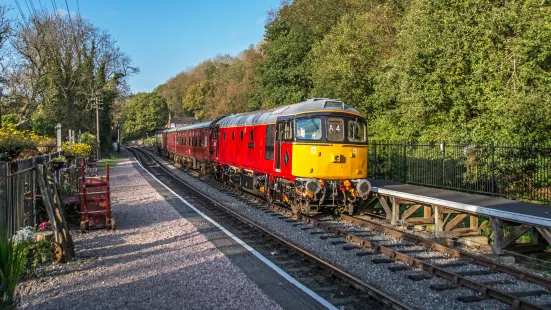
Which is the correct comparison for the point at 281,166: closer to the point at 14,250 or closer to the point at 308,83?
the point at 14,250

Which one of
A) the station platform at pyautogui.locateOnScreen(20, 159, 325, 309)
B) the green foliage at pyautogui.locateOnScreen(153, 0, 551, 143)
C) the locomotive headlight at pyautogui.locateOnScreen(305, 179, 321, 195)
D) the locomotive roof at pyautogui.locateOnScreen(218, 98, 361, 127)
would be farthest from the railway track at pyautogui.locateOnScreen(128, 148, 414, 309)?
the green foliage at pyautogui.locateOnScreen(153, 0, 551, 143)

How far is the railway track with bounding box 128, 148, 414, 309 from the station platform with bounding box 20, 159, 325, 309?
0.35 meters

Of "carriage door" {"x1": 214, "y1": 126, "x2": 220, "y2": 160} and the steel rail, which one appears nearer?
the steel rail

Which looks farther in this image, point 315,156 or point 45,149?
point 45,149

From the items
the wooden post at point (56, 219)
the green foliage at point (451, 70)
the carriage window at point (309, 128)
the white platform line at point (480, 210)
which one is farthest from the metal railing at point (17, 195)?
the green foliage at point (451, 70)

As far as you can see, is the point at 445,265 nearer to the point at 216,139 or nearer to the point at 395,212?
the point at 395,212

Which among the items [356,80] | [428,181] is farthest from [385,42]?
[428,181]

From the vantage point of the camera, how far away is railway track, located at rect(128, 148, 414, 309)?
6.18 metres

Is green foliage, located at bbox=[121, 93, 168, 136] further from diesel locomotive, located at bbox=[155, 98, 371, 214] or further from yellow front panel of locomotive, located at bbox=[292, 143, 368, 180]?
yellow front panel of locomotive, located at bbox=[292, 143, 368, 180]

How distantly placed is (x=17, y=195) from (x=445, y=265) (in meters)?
7.89

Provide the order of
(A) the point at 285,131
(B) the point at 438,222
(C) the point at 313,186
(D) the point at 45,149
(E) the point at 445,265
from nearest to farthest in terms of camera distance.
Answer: (E) the point at 445,265 < (B) the point at 438,222 < (C) the point at 313,186 < (A) the point at 285,131 < (D) the point at 45,149

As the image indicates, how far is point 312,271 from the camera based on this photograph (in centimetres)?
771

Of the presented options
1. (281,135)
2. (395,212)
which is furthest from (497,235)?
(281,135)

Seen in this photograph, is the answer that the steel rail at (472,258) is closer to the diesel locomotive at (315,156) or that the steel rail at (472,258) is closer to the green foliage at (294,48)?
the diesel locomotive at (315,156)
